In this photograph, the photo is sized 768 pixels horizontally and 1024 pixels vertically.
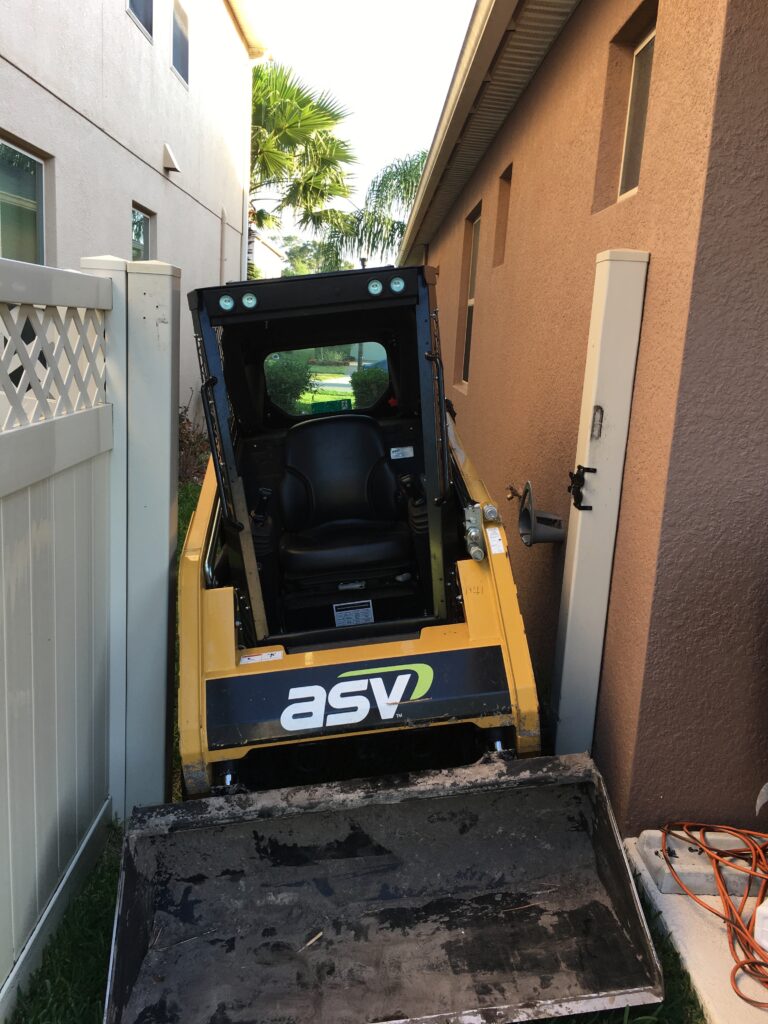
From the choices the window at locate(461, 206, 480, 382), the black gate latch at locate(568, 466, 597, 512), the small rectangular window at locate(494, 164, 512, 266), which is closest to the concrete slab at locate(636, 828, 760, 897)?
the black gate latch at locate(568, 466, 597, 512)

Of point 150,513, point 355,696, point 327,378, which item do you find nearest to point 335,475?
point 327,378

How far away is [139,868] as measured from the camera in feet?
9.17

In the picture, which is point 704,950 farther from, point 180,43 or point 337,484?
point 180,43

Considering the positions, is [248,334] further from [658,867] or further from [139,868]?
[658,867]

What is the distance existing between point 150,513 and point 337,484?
4.15 feet

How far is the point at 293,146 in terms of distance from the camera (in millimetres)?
20000

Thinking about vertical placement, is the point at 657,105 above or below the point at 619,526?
above

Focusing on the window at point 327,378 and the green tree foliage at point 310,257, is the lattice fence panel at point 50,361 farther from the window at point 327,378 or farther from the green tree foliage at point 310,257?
the green tree foliage at point 310,257

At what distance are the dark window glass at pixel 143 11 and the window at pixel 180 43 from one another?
129 centimetres

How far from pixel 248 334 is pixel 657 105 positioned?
6.83 ft

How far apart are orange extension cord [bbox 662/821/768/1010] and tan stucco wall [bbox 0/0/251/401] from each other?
6.04 m

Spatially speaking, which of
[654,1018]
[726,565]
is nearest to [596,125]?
[726,565]

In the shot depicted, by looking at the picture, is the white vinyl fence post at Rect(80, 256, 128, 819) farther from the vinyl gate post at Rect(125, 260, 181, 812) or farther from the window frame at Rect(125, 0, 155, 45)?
the window frame at Rect(125, 0, 155, 45)

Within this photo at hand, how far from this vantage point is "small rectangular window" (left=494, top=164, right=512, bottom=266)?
22.9ft
